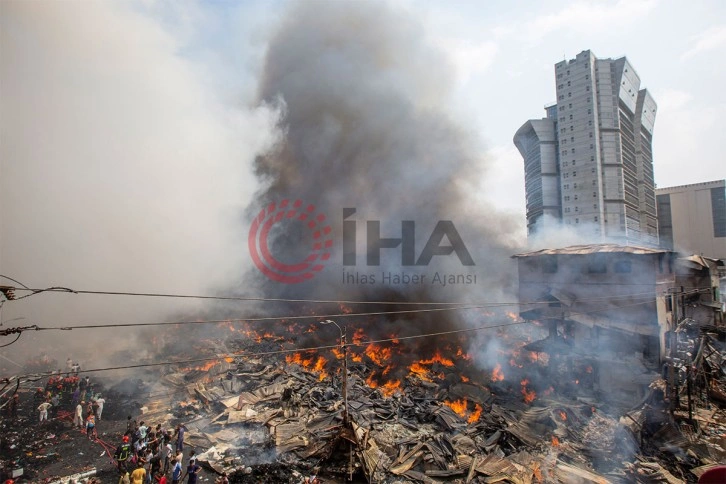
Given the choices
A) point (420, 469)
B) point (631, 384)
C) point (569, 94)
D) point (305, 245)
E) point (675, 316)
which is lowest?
point (420, 469)

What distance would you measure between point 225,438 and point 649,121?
73893mm

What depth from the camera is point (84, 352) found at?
2370 centimetres

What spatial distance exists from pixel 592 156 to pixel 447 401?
42146mm

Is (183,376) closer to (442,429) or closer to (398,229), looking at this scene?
(442,429)

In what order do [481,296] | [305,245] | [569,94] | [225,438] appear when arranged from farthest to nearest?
[569,94]
[305,245]
[481,296]
[225,438]

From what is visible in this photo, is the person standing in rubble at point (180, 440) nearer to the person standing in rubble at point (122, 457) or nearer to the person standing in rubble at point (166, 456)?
the person standing in rubble at point (166, 456)

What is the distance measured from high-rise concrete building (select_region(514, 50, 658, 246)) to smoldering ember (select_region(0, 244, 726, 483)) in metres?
20.1

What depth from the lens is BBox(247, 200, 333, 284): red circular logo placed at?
34938 mm

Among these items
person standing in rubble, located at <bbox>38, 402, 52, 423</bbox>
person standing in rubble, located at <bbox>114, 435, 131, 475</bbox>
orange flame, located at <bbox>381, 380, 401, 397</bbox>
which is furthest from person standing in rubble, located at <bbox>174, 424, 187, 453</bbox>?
orange flame, located at <bbox>381, 380, 401, 397</bbox>

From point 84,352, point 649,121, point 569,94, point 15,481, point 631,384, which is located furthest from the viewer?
point 649,121

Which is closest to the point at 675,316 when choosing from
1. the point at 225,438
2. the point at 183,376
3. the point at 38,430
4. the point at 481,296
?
the point at 481,296

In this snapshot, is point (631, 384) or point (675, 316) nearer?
point (631, 384)

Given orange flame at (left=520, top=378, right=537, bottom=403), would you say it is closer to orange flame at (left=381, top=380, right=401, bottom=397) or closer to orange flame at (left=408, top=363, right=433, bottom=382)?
orange flame at (left=408, top=363, right=433, bottom=382)

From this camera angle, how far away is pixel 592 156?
4372 centimetres
